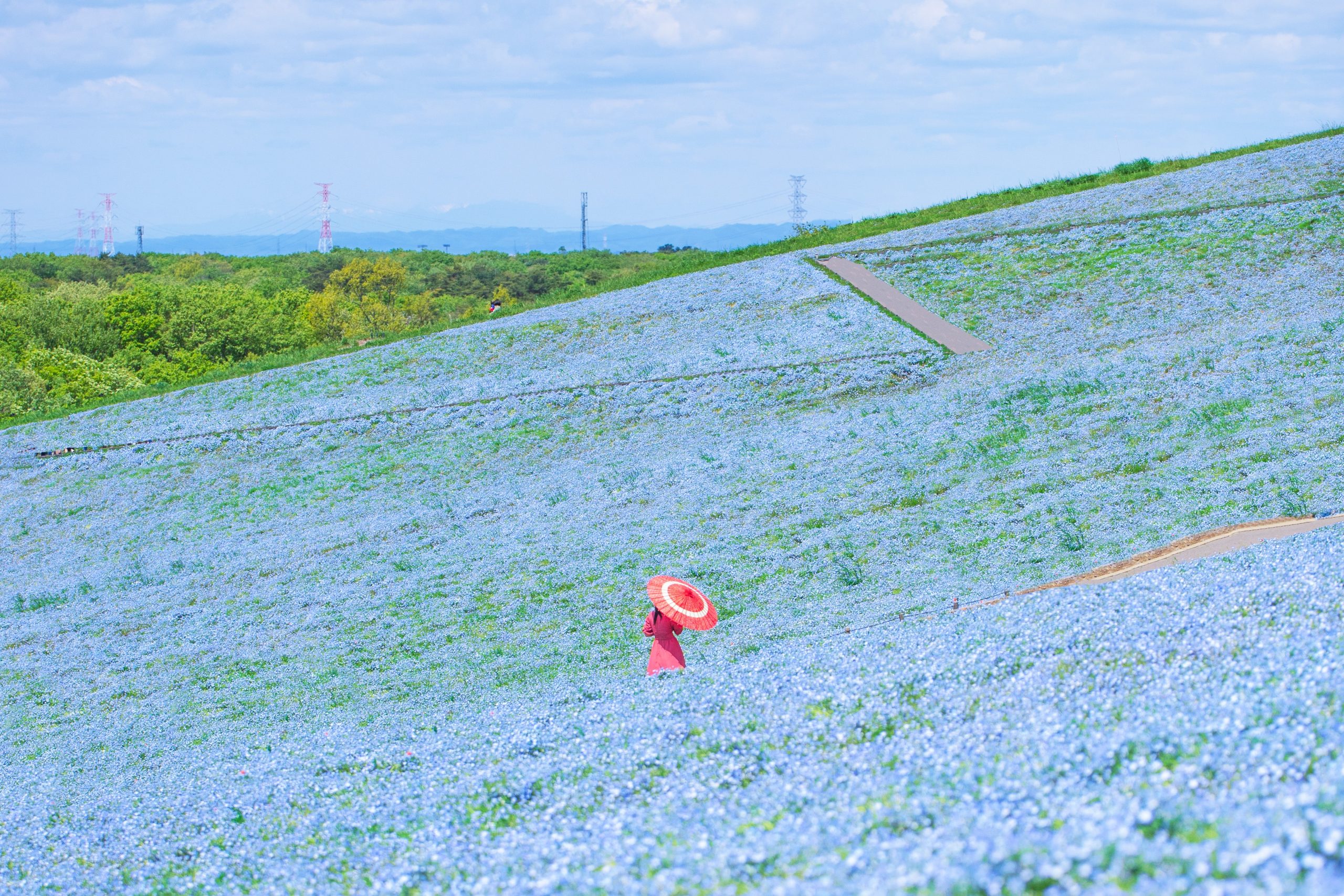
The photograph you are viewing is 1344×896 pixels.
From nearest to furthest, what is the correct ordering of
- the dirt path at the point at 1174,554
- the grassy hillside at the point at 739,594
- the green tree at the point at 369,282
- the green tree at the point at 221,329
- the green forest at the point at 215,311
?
1. the grassy hillside at the point at 739,594
2. the dirt path at the point at 1174,554
3. the green forest at the point at 215,311
4. the green tree at the point at 221,329
5. the green tree at the point at 369,282

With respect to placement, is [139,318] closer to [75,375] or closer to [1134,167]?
[75,375]

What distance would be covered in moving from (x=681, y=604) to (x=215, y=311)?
218 feet

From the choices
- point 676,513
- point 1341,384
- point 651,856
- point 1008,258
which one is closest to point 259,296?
point 1008,258

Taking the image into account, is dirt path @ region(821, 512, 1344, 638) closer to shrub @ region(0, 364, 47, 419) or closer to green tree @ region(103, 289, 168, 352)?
shrub @ region(0, 364, 47, 419)

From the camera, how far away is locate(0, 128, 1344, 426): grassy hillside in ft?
141

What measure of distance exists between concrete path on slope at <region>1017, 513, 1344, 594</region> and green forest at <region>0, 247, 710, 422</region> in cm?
2900

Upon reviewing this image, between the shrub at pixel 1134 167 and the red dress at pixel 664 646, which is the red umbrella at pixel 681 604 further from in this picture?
the shrub at pixel 1134 167

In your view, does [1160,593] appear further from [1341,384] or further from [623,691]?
[1341,384]

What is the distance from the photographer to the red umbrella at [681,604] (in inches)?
498

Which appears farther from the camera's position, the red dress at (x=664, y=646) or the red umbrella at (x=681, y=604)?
the red dress at (x=664, y=646)

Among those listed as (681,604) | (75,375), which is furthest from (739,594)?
(75,375)

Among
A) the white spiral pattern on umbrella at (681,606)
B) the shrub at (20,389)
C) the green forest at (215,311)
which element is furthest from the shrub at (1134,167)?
the shrub at (20,389)

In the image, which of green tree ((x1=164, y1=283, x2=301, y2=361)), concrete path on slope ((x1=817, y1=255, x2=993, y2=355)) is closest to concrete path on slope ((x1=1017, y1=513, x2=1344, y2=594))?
concrete path on slope ((x1=817, y1=255, x2=993, y2=355))

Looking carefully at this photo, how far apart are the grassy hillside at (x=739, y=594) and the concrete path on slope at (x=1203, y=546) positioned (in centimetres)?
61
